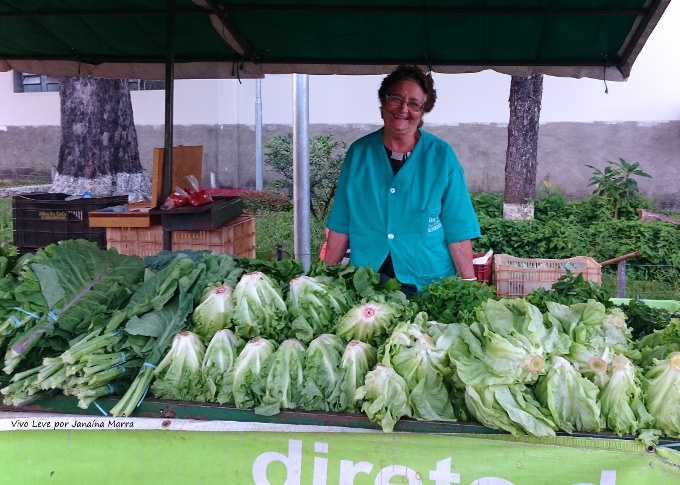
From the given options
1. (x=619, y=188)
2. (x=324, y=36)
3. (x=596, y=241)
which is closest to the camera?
(x=324, y=36)

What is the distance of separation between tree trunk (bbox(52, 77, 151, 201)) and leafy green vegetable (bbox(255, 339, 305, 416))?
270 inches

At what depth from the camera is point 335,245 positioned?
4227 mm

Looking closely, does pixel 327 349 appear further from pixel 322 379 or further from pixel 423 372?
pixel 423 372

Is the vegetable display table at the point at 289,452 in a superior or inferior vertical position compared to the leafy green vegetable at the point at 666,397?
inferior

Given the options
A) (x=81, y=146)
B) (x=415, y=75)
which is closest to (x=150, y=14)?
(x=415, y=75)

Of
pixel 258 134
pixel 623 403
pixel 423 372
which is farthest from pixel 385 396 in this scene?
pixel 258 134

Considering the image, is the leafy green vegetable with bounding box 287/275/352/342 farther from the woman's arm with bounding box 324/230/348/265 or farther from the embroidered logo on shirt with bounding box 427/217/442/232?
the woman's arm with bounding box 324/230/348/265

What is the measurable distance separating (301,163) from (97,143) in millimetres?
3917

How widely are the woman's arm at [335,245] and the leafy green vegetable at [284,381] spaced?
71.9 inches

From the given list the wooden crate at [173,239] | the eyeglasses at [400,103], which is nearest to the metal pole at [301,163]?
the wooden crate at [173,239]

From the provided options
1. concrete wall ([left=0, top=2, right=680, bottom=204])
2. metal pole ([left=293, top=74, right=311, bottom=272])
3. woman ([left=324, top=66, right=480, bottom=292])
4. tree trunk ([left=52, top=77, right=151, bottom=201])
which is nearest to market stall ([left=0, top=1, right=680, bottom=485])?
woman ([left=324, top=66, right=480, bottom=292])

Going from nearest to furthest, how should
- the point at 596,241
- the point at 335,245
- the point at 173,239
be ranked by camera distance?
the point at 335,245
the point at 173,239
the point at 596,241

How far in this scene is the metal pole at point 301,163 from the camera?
258 inches

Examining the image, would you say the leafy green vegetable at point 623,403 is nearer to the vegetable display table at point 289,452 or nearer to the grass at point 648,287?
the vegetable display table at point 289,452
